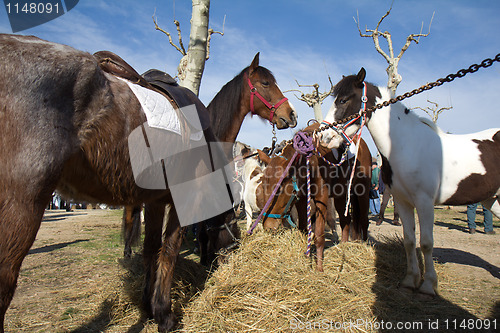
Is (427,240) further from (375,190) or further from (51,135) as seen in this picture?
(375,190)

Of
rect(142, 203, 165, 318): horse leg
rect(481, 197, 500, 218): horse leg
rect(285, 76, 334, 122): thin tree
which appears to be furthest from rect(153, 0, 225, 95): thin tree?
rect(285, 76, 334, 122): thin tree

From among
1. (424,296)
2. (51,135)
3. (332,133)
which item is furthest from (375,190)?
(51,135)

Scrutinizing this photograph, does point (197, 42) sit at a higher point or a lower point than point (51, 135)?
higher

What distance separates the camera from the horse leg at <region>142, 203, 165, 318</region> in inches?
113

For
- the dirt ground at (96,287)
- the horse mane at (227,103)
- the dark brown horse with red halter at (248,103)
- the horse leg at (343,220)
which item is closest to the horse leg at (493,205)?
the dirt ground at (96,287)

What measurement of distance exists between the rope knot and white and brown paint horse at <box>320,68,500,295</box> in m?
0.35

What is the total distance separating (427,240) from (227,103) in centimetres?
297

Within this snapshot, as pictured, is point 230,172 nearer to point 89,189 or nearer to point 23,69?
point 89,189

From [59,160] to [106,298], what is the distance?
2.35 meters

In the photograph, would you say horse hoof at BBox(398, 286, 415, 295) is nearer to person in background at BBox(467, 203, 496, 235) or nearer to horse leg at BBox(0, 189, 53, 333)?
horse leg at BBox(0, 189, 53, 333)

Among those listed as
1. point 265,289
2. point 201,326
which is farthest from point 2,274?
Result: point 265,289

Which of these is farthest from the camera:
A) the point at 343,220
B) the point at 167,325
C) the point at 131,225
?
the point at 343,220

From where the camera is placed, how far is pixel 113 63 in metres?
2.35

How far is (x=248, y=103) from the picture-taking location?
4094 millimetres
